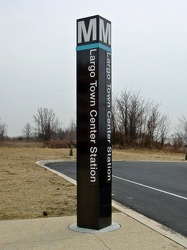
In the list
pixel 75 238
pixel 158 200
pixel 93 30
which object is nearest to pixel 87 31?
pixel 93 30

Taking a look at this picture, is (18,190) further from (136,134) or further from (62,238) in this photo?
(136,134)

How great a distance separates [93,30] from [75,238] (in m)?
3.30

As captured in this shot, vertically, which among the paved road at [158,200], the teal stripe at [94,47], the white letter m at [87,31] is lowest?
the paved road at [158,200]

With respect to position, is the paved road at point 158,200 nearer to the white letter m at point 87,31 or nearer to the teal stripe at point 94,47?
the teal stripe at point 94,47

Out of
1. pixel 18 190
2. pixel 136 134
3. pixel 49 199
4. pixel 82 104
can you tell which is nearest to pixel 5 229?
pixel 82 104

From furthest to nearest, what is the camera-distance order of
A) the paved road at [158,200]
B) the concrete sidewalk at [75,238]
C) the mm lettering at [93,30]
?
1. the paved road at [158,200]
2. the mm lettering at [93,30]
3. the concrete sidewalk at [75,238]

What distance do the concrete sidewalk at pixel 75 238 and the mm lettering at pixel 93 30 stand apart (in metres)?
3.11

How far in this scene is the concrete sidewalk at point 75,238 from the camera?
15.9ft

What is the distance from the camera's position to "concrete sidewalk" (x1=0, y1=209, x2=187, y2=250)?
483 cm

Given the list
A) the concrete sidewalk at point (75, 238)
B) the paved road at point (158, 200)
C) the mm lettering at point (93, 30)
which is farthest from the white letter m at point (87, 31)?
the paved road at point (158, 200)

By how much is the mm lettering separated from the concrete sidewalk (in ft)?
10.2

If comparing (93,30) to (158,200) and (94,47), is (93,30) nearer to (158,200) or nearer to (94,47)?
(94,47)

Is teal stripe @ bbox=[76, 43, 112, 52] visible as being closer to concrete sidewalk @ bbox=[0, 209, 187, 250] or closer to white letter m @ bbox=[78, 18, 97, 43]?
white letter m @ bbox=[78, 18, 97, 43]

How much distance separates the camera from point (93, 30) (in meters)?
5.71
